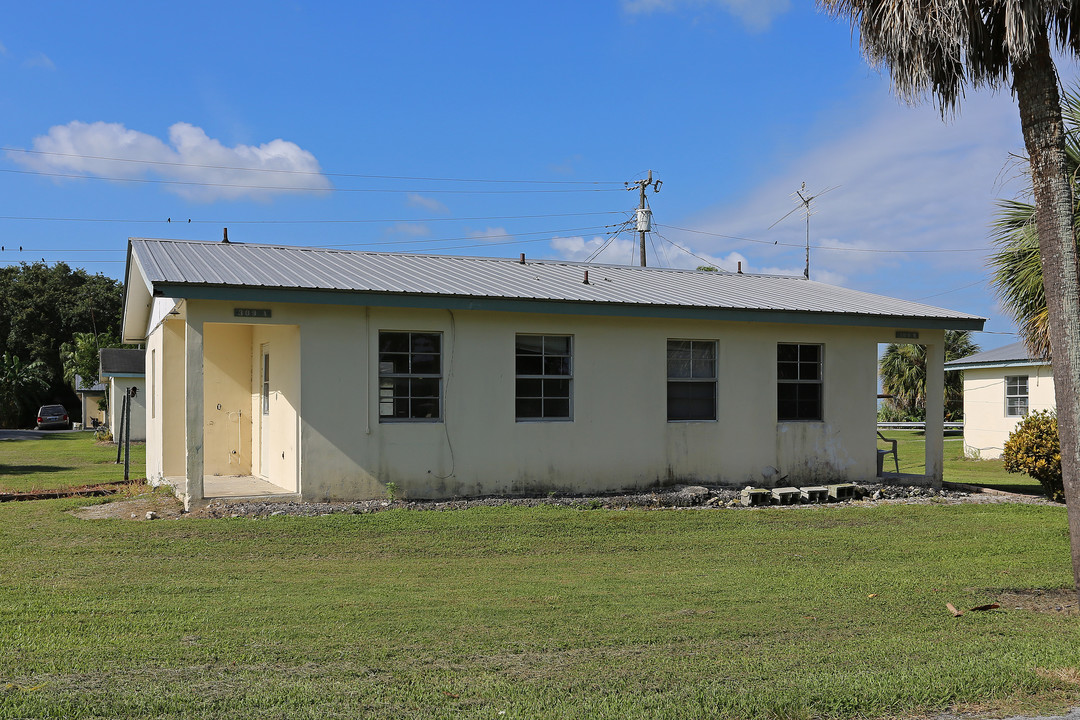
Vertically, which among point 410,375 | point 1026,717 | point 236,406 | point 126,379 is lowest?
point 1026,717

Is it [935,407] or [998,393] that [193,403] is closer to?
[935,407]

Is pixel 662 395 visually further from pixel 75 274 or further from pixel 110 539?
pixel 75 274

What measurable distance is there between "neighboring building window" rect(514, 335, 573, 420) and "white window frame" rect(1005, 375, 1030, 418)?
59.7 feet

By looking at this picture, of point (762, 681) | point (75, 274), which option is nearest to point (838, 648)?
point (762, 681)

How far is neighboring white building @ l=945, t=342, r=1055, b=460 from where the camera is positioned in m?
26.1

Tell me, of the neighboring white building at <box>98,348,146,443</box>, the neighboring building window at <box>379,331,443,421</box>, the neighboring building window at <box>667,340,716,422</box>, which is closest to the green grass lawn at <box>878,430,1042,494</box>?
the neighboring building window at <box>667,340,716,422</box>

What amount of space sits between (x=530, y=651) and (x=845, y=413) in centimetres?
1174

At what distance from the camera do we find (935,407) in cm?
1683

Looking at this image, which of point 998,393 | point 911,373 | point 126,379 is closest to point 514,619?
point 998,393

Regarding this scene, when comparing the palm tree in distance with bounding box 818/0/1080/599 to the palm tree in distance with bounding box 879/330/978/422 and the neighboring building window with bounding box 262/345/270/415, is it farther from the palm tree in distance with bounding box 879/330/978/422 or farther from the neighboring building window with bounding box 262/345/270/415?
the palm tree in distance with bounding box 879/330/978/422

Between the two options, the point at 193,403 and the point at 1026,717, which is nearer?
the point at 1026,717

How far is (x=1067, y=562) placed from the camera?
388 inches

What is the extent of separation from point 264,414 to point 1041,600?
467 inches

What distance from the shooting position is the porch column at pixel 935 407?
16.8 meters
